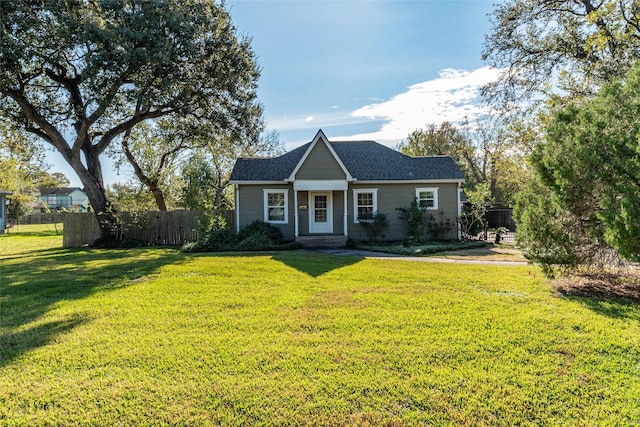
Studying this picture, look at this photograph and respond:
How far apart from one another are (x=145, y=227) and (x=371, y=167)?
464 inches

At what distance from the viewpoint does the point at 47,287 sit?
23.4ft

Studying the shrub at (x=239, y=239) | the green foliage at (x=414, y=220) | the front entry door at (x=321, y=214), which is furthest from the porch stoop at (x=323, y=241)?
the green foliage at (x=414, y=220)

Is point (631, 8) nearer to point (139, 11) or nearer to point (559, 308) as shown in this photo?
point (559, 308)

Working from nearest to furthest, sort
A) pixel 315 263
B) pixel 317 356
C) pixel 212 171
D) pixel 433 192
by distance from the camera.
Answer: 1. pixel 317 356
2. pixel 315 263
3. pixel 433 192
4. pixel 212 171

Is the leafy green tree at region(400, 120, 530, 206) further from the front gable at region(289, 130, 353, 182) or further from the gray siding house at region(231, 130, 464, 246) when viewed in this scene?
the front gable at region(289, 130, 353, 182)

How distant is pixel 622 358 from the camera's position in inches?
149

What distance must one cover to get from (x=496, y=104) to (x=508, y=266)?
28.4 ft

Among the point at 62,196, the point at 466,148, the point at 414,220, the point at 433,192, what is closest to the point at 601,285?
the point at 414,220

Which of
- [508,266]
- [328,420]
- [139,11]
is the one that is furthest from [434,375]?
[139,11]

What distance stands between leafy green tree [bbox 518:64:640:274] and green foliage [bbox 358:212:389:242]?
8.96 metres

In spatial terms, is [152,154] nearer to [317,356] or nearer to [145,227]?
[145,227]

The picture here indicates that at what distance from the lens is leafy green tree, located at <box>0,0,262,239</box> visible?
41.3ft

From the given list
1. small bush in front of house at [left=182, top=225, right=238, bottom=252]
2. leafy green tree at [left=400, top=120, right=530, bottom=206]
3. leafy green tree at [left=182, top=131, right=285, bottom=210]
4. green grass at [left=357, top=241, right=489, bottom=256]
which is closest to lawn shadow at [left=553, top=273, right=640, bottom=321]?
green grass at [left=357, top=241, right=489, bottom=256]

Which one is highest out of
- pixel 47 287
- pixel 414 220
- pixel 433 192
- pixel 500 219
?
pixel 433 192
